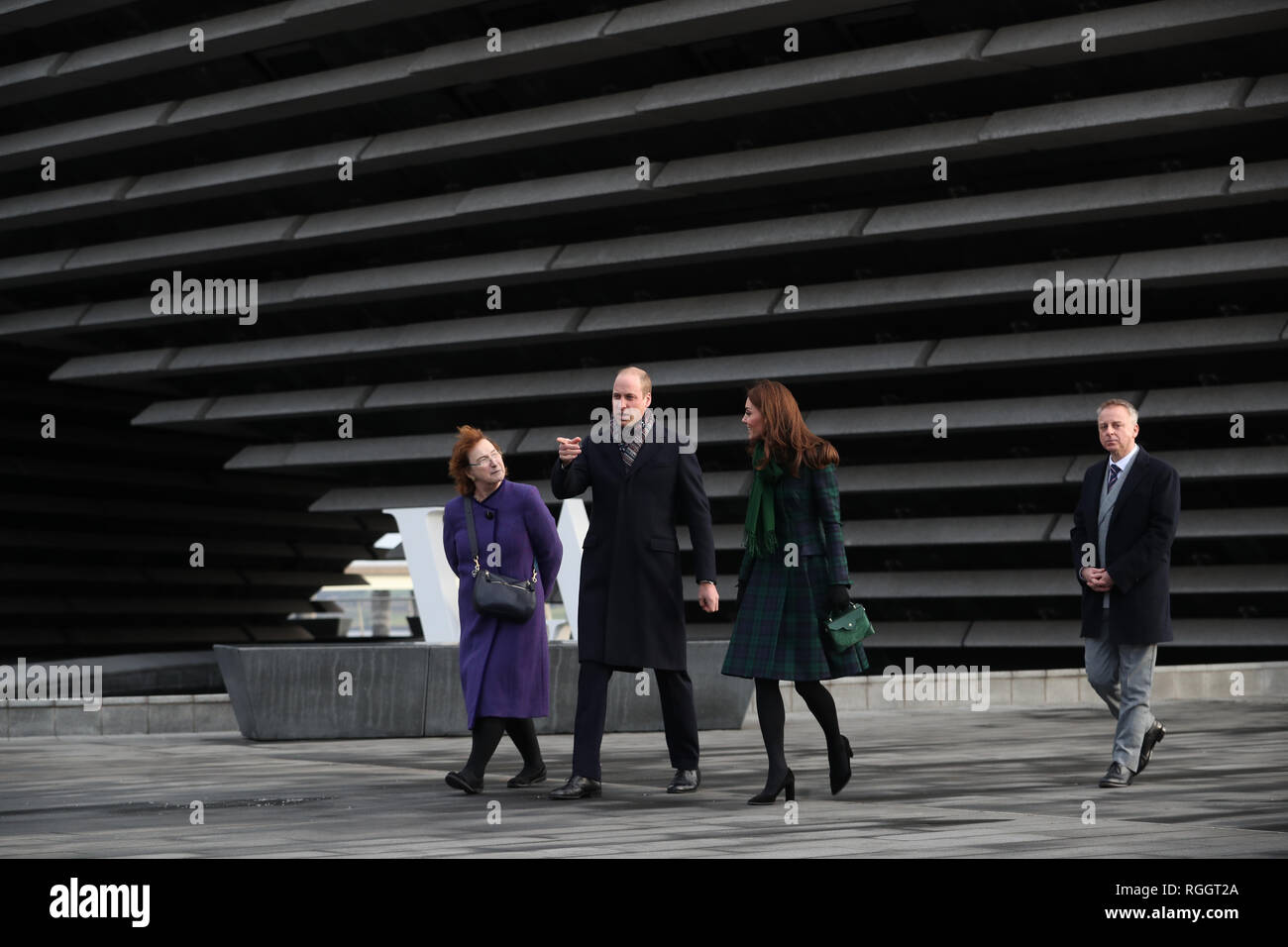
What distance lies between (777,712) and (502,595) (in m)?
A: 1.22

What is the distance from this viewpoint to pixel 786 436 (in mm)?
7098

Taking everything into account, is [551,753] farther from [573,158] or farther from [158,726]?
[573,158]

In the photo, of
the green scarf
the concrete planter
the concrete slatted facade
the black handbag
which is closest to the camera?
the green scarf

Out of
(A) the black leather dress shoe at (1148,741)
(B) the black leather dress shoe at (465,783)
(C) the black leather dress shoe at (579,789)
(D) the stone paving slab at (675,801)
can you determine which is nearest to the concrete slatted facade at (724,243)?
(D) the stone paving slab at (675,801)

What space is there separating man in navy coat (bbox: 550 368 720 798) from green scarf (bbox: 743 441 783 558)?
11.1 inches

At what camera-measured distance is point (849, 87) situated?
1266 centimetres

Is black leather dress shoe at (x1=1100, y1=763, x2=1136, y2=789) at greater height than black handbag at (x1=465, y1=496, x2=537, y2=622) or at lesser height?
lesser

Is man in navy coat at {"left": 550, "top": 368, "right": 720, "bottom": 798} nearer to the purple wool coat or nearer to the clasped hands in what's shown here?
the purple wool coat

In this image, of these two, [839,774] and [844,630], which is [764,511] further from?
[839,774]

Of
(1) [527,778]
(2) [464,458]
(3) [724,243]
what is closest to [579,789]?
(1) [527,778]

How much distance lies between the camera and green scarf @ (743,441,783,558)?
711cm

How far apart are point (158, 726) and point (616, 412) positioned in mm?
6642

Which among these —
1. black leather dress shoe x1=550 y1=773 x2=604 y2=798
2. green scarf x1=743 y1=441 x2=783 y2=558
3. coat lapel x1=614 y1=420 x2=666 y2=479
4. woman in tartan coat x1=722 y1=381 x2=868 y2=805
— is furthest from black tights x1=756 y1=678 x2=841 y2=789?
coat lapel x1=614 y1=420 x2=666 y2=479

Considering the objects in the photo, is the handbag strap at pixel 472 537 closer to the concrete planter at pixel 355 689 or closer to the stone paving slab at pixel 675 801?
the stone paving slab at pixel 675 801
